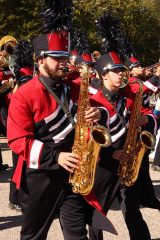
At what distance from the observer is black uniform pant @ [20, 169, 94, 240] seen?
130 inches

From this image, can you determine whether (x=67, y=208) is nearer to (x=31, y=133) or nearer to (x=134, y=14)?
(x=31, y=133)

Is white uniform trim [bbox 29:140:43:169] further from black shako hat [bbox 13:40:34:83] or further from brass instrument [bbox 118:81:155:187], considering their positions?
black shako hat [bbox 13:40:34:83]

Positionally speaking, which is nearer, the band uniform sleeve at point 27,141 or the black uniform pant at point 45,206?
the band uniform sleeve at point 27,141

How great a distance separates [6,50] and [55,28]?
584 centimetres

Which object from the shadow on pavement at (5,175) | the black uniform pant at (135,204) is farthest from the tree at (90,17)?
the black uniform pant at (135,204)

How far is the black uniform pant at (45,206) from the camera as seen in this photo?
331 centimetres

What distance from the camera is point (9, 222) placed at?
205 inches

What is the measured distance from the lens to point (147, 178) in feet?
14.6

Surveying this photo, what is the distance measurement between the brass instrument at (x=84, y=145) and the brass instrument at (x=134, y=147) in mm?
763

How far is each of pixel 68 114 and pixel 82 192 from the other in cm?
60

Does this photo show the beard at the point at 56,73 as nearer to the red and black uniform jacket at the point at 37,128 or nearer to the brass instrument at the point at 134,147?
the red and black uniform jacket at the point at 37,128

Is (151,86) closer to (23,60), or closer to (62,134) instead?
(23,60)

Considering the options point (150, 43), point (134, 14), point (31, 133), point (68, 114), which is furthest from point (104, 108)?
point (150, 43)

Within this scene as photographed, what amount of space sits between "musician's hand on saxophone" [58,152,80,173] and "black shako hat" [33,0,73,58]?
2.46ft
